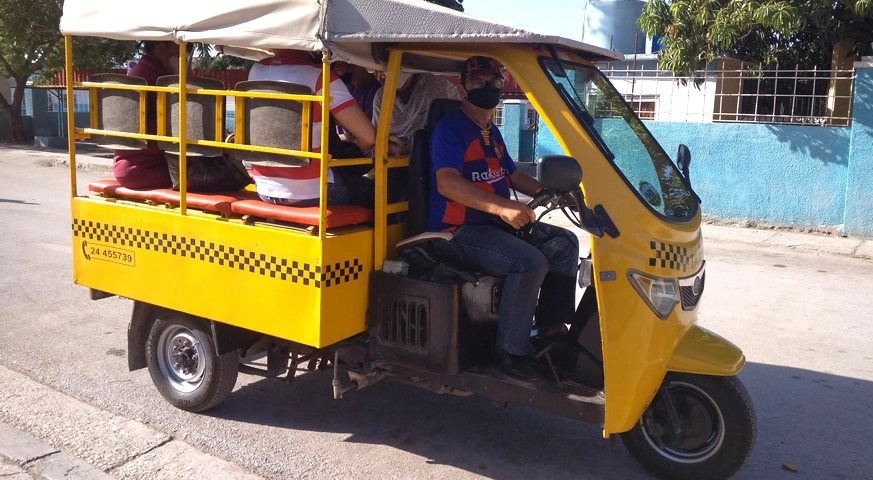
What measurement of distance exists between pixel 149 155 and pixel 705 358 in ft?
11.0

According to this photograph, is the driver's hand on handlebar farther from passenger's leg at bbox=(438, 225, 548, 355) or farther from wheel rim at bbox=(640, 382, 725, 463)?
wheel rim at bbox=(640, 382, 725, 463)

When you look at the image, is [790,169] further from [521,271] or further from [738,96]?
[521,271]

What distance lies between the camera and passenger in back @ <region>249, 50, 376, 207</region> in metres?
3.88

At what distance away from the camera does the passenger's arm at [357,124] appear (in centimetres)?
388

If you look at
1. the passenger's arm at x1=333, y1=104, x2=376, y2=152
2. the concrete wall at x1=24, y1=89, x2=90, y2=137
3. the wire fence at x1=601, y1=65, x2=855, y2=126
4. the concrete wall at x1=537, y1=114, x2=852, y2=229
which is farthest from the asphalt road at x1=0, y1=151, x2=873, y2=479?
the concrete wall at x1=24, y1=89, x2=90, y2=137

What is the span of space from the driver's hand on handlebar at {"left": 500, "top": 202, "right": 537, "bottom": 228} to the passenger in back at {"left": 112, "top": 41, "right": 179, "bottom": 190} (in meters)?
2.22

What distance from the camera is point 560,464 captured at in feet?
13.2

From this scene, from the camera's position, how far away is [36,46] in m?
22.6

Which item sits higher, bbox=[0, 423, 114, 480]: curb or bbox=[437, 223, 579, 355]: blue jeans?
bbox=[437, 223, 579, 355]: blue jeans

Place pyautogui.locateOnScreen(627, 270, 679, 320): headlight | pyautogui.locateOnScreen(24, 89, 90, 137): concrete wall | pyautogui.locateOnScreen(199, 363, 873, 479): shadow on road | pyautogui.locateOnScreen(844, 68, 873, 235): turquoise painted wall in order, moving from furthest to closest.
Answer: pyautogui.locateOnScreen(24, 89, 90, 137): concrete wall < pyautogui.locateOnScreen(844, 68, 873, 235): turquoise painted wall < pyautogui.locateOnScreen(199, 363, 873, 479): shadow on road < pyautogui.locateOnScreen(627, 270, 679, 320): headlight

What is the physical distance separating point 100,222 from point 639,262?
3.14 metres

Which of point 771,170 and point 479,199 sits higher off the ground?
point 479,199

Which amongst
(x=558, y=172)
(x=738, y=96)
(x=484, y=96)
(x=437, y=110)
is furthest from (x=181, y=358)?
(x=738, y=96)

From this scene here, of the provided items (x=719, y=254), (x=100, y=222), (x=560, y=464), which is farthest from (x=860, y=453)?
(x=719, y=254)
